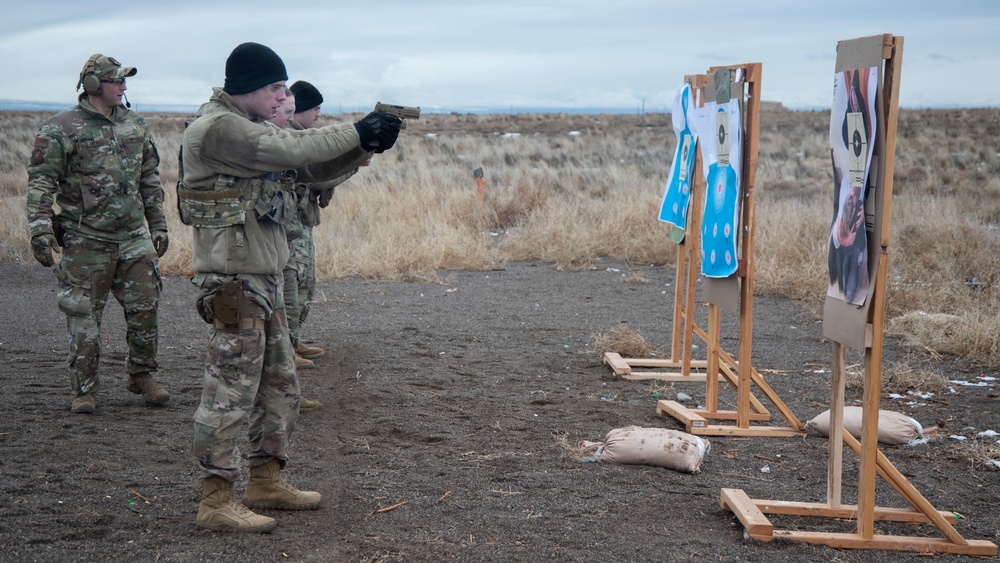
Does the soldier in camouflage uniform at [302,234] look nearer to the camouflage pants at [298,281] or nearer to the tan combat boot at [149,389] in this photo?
the camouflage pants at [298,281]

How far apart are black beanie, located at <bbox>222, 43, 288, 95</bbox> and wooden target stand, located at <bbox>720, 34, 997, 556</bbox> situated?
247 centimetres

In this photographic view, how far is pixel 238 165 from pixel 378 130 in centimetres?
59

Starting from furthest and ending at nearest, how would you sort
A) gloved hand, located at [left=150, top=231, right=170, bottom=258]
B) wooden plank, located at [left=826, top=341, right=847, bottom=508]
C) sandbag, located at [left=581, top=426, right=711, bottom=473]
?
1. gloved hand, located at [left=150, top=231, right=170, bottom=258]
2. sandbag, located at [left=581, top=426, right=711, bottom=473]
3. wooden plank, located at [left=826, top=341, right=847, bottom=508]

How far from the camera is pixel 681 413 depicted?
564 centimetres

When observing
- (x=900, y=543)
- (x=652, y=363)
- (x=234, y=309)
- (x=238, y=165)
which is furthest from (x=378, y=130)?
(x=652, y=363)

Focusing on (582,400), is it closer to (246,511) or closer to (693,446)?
(693,446)

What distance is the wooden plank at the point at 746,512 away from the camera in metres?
3.78

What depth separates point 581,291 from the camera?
10773 mm

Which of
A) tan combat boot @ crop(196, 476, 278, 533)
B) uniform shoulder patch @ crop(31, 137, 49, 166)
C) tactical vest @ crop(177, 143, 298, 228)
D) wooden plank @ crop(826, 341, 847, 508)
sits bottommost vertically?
tan combat boot @ crop(196, 476, 278, 533)

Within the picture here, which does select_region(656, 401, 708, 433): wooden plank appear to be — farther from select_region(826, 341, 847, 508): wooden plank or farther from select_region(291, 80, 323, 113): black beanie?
select_region(291, 80, 323, 113): black beanie

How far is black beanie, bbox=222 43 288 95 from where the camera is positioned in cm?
357

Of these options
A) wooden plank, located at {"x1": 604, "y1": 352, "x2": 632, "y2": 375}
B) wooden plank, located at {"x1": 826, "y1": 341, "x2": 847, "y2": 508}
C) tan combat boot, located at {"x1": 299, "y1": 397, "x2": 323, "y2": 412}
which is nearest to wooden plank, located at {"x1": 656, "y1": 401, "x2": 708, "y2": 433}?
wooden plank, located at {"x1": 604, "y1": 352, "x2": 632, "y2": 375}

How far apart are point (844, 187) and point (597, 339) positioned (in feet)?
13.5

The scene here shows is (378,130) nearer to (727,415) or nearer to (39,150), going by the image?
(39,150)
